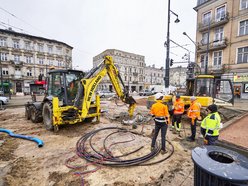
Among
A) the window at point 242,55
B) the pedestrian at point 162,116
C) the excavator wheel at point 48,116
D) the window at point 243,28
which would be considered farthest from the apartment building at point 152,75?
the pedestrian at point 162,116

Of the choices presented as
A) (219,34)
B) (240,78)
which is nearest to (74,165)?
(240,78)

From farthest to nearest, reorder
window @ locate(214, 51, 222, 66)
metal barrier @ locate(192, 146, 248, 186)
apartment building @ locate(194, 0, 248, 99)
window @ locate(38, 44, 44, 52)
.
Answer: window @ locate(38, 44, 44, 52) < window @ locate(214, 51, 222, 66) < apartment building @ locate(194, 0, 248, 99) < metal barrier @ locate(192, 146, 248, 186)

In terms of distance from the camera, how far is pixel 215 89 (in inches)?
280

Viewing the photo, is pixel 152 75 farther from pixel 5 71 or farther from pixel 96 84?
pixel 96 84

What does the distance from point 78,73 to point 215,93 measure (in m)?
7.52

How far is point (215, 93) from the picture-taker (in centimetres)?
713

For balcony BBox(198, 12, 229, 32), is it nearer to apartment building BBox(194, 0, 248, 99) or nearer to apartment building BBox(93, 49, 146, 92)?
apartment building BBox(194, 0, 248, 99)

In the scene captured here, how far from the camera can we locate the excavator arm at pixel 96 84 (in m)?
6.01

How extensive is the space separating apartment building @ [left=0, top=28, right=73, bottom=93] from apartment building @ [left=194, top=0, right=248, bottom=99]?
102ft

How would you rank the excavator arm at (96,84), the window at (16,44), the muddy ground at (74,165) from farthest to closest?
the window at (16,44) → the excavator arm at (96,84) → the muddy ground at (74,165)

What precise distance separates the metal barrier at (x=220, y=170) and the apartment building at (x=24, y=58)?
3405 cm

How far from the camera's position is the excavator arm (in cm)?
601

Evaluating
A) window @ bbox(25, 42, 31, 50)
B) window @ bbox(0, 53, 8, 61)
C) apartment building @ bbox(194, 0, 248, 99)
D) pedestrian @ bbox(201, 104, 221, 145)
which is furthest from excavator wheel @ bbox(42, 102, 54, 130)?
window @ bbox(25, 42, 31, 50)

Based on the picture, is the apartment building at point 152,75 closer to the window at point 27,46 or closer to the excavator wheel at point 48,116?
the window at point 27,46
